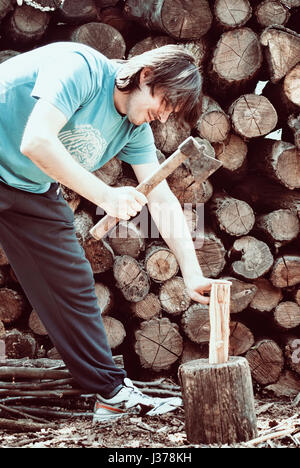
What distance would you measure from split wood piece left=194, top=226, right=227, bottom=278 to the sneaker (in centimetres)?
96

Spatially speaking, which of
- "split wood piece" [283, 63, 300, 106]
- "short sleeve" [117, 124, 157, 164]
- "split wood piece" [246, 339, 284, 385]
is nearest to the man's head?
"short sleeve" [117, 124, 157, 164]

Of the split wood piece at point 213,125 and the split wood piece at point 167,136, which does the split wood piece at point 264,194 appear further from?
the split wood piece at point 167,136

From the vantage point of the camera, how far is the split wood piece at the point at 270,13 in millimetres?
3168

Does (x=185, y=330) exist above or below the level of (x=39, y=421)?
above

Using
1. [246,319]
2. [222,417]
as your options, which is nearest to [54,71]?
[222,417]

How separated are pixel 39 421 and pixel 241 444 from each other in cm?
111

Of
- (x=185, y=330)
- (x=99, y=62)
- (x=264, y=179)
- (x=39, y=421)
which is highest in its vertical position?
(x=99, y=62)

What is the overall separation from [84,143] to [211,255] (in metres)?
1.34

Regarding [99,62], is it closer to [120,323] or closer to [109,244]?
[109,244]

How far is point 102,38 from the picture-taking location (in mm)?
2963

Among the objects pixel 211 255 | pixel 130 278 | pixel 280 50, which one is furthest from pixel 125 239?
pixel 280 50

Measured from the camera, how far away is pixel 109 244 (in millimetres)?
3072

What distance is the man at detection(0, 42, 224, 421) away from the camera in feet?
5.88

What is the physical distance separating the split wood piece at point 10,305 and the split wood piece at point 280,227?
1.55 meters
